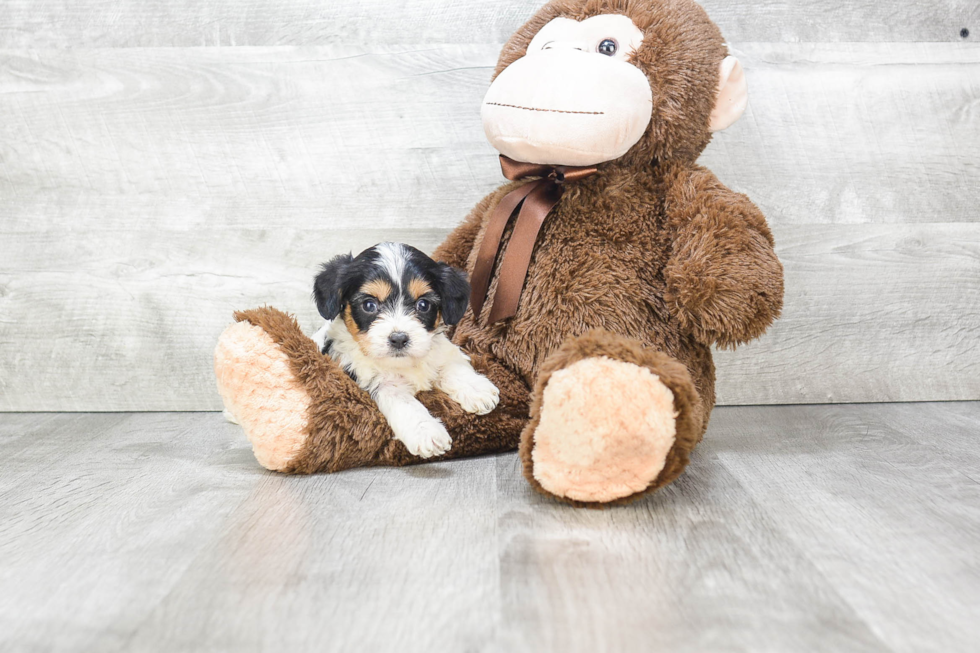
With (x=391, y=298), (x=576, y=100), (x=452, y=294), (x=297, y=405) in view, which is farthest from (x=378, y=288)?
(x=576, y=100)

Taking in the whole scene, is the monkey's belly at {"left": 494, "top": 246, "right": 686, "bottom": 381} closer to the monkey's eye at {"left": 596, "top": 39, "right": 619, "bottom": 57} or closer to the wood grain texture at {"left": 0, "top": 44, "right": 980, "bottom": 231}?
the monkey's eye at {"left": 596, "top": 39, "right": 619, "bottom": 57}

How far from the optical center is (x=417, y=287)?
1.60 meters

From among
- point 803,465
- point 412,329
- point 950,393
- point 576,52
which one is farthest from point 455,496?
point 950,393

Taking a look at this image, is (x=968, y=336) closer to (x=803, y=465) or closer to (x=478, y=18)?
(x=803, y=465)

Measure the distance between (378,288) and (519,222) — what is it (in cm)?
35

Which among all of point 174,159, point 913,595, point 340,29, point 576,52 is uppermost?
point 340,29

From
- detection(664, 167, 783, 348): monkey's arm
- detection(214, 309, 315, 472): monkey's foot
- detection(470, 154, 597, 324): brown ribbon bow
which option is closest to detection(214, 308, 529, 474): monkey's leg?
detection(214, 309, 315, 472): monkey's foot

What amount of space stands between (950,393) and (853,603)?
155 cm

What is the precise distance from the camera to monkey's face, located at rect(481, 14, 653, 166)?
154cm

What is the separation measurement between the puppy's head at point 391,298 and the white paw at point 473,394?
11 cm

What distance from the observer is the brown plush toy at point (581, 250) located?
154 centimetres

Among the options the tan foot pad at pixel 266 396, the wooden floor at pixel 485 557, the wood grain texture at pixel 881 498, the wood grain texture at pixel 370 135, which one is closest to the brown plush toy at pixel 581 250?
the tan foot pad at pixel 266 396

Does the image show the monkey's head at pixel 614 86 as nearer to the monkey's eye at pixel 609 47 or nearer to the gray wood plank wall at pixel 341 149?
the monkey's eye at pixel 609 47

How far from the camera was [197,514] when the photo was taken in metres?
1.37
